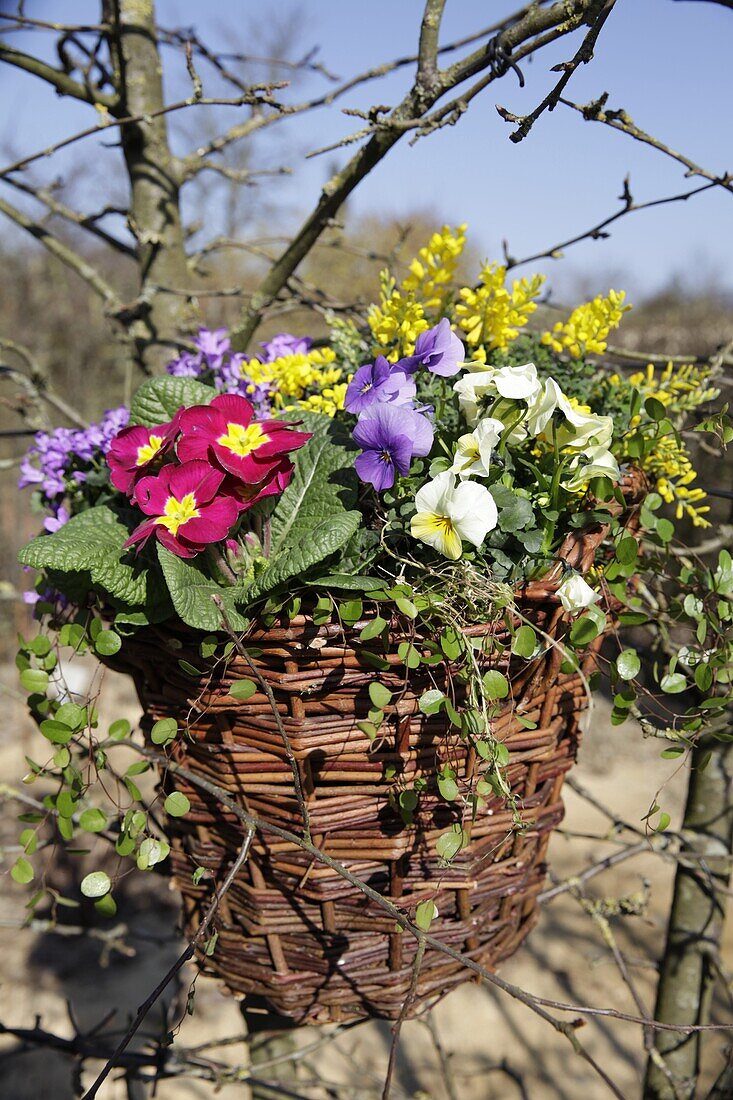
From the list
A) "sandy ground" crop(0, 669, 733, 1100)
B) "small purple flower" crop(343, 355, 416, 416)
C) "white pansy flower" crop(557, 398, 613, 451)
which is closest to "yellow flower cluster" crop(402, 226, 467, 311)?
"small purple flower" crop(343, 355, 416, 416)

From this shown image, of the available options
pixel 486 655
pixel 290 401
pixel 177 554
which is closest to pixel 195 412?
pixel 177 554

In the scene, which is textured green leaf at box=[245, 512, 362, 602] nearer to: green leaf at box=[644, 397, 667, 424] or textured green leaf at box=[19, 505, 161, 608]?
textured green leaf at box=[19, 505, 161, 608]

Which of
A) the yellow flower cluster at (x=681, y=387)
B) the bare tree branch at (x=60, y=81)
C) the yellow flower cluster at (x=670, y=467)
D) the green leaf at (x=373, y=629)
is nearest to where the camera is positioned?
the green leaf at (x=373, y=629)

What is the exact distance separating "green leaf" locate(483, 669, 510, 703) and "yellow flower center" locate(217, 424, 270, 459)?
0.31 metres

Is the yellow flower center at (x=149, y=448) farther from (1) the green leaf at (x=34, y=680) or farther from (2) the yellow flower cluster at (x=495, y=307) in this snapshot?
(2) the yellow flower cluster at (x=495, y=307)

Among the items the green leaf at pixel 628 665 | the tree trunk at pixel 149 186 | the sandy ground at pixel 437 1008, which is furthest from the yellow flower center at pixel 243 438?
the sandy ground at pixel 437 1008

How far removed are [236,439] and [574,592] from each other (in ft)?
1.17

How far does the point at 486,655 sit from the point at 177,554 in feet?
1.00

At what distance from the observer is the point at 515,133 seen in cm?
80

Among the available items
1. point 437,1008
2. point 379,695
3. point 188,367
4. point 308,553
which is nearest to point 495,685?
point 379,695

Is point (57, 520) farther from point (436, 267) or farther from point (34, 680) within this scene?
point (436, 267)

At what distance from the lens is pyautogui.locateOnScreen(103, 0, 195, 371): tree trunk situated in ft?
4.63

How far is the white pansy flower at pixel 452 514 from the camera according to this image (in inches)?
28.7

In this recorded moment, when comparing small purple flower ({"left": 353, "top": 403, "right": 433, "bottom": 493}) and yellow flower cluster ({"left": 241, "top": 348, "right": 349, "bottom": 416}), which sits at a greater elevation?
yellow flower cluster ({"left": 241, "top": 348, "right": 349, "bottom": 416})
